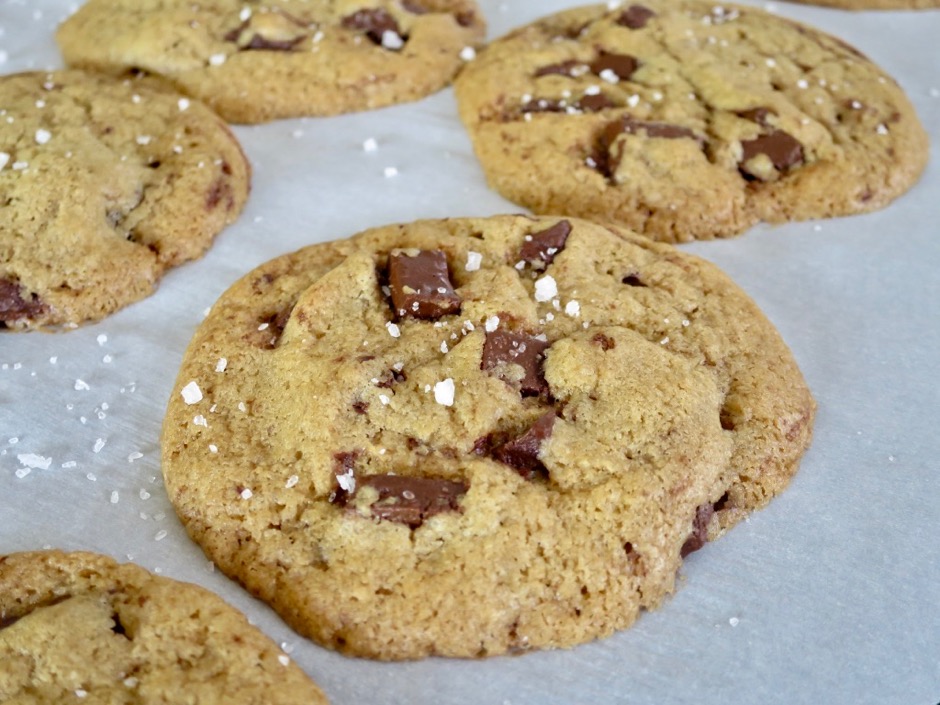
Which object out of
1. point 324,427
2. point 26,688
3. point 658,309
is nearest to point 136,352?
point 324,427

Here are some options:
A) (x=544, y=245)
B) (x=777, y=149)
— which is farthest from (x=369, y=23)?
(x=777, y=149)

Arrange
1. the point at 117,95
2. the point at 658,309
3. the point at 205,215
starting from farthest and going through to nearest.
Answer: the point at 117,95
the point at 205,215
the point at 658,309

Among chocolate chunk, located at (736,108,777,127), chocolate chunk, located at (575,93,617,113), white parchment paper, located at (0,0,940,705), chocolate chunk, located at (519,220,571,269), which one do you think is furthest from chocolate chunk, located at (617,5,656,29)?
chocolate chunk, located at (519,220,571,269)

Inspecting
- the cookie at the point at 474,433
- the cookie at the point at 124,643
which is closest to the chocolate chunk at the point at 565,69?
the cookie at the point at 474,433

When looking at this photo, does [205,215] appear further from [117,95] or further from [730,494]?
[730,494]

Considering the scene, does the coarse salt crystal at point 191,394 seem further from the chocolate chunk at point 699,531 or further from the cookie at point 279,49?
the cookie at point 279,49

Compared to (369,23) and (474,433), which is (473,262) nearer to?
(474,433)

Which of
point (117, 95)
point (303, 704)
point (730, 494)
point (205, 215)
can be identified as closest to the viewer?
point (303, 704)

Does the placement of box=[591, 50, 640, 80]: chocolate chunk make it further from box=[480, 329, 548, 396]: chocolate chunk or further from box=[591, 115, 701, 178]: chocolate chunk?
box=[480, 329, 548, 396]: chocolate chunk
